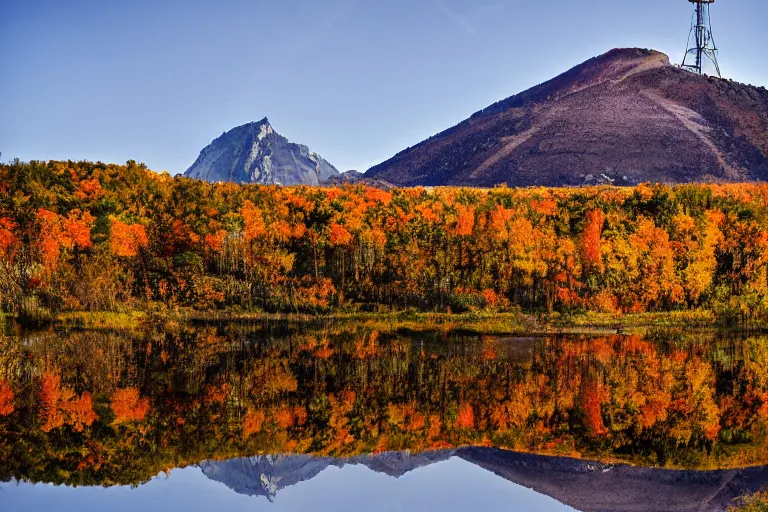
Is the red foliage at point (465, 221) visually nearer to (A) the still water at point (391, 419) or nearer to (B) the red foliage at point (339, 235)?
(B) the red foliage at point (339, 235)

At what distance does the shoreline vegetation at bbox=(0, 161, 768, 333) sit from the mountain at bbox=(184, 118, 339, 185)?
98.8 metres

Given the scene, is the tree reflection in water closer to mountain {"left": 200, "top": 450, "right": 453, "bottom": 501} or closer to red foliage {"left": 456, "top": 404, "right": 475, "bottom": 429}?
red foliage {"left": 456, "top": 404, "right": 475, "bottom": 429}

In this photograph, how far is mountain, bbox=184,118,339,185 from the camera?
15238cm

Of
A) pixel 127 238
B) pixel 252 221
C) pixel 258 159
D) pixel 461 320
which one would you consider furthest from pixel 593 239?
pixel 258 159

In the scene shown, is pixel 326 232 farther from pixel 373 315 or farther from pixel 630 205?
pixel 630 205

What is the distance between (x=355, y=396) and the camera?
20688 mm

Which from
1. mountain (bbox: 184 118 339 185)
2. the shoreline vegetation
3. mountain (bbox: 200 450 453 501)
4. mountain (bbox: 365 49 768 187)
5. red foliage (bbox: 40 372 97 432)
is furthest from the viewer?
mountain (bbox: 184 118 339 185)

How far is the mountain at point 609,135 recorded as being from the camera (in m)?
82.6

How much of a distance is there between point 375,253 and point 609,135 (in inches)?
1934

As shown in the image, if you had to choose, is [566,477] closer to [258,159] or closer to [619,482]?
[619,482]

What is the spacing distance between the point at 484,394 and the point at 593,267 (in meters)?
26.9

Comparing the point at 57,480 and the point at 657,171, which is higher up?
the point at 657,171

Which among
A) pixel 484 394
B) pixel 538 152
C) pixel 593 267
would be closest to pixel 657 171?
pixel 538 152

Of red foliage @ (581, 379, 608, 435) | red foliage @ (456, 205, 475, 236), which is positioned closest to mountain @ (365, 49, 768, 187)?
red foliage @ (456, 205, 475, 236)
